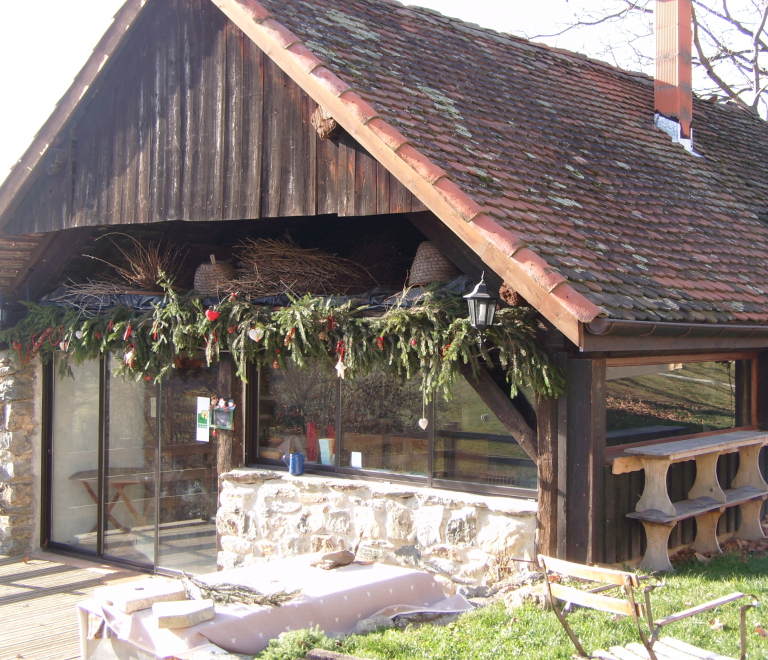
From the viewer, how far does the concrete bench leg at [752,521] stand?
23.3ft

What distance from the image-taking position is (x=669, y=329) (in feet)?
17.8

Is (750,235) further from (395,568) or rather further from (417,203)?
(395,568)

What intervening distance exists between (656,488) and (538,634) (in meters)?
1.75

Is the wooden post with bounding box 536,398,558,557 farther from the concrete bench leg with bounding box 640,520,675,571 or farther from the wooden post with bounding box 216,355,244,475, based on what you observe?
the wooden post with bounding box 216,355,244,475

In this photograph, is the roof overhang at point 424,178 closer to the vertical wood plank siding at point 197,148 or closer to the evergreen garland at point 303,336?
the vertical wood plank siding at point 197,148

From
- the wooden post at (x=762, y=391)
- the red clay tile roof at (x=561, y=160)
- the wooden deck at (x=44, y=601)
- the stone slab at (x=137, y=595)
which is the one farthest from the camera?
the wooden post at (x=762, y=391)

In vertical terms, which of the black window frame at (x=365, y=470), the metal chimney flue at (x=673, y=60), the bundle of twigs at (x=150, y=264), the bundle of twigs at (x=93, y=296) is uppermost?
the metal chimney flue at (x=673, y=60)

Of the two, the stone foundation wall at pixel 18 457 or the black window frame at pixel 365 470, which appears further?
the stone foundation wall at pixel 18 457

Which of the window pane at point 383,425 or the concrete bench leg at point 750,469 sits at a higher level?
the window pane at point 383,425

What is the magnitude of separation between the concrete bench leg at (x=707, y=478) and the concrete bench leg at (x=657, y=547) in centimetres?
83

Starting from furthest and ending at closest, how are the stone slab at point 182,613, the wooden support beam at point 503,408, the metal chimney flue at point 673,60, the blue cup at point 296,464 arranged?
1. the metal chimney flue at point 673,60
2. the blue cup at point 296,464
3. the wooden support beam at point 503,408
4. the stone slab at point 182,613

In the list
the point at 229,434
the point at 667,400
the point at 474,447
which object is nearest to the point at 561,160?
the point at 667,400

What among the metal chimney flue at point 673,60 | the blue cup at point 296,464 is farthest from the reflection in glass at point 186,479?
the metal chimney flue at point 673,60

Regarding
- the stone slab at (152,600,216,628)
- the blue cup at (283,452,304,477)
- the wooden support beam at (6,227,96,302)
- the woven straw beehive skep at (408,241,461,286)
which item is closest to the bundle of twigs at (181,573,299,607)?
the stone slab at (152,600,216,628)
